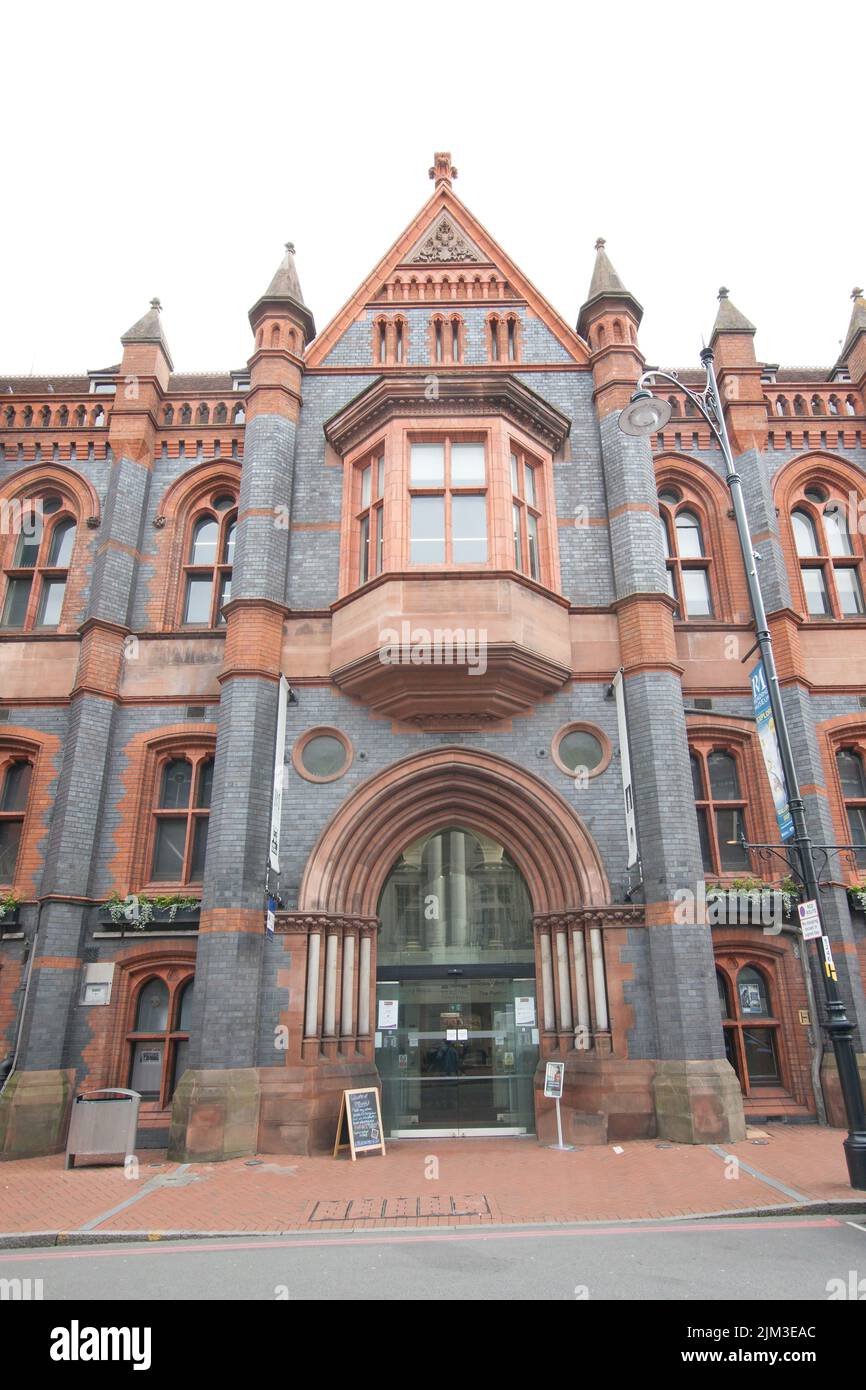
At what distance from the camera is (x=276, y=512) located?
14.9 m

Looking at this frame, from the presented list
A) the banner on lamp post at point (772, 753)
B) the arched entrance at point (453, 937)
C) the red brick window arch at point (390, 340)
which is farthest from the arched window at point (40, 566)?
the banner on lamp post at point (772, 753)

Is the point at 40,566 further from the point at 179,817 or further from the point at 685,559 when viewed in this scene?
the point at 685,559

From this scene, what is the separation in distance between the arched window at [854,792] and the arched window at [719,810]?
6.15 ft

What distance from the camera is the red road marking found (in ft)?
23.1

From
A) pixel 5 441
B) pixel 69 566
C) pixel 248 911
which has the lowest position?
pixel 248 911

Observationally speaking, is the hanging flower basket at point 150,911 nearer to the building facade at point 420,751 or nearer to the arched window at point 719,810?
the building facade at point 420,751

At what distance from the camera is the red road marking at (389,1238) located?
7.05m

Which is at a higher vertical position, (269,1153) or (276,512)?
(276,512)

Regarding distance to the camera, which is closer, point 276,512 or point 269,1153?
point 269,1153

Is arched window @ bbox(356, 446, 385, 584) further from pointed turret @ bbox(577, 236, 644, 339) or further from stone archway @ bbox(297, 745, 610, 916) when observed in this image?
pointed turret @ bbox(577, 236, 644, 339)
